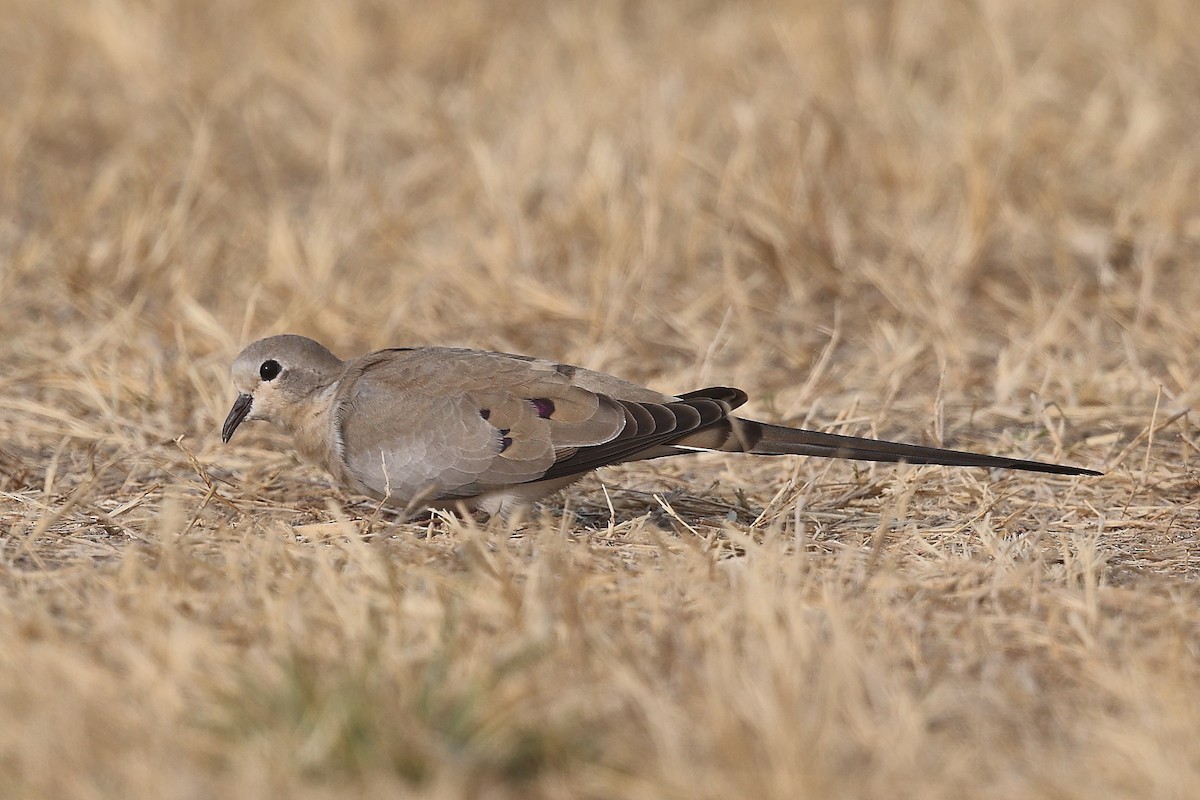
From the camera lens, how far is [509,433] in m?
3.82

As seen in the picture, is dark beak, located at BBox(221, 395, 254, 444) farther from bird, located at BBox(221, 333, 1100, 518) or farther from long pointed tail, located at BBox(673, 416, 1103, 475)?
long pointed tail, located at BBox(673, 416, 1103, 475)

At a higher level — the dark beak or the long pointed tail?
the dark beak

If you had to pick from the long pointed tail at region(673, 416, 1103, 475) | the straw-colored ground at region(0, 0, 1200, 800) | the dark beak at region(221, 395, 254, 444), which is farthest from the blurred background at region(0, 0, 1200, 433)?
the long pointed tail at region(673, 416, 1103, 475)

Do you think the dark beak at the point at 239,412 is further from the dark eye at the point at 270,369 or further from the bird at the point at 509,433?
the bird at the point at 509,433

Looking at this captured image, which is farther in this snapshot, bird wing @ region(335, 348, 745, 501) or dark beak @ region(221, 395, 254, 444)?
dark beak @ region(221, 395, 254, 444)

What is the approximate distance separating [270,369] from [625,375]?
4.81ft

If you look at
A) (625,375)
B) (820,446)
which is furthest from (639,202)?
(820,446)

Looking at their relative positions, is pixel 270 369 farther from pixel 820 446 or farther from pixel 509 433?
pixel 820 446

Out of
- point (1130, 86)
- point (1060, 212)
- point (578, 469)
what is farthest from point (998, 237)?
point (578, 469)

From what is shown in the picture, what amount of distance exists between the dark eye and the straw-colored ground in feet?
1.07

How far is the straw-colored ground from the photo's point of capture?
8.18ft

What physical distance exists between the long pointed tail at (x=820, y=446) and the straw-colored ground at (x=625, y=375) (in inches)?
6.7

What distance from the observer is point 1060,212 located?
6219mm

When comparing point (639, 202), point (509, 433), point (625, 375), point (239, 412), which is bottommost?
point (509, 433)
